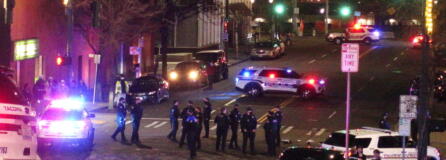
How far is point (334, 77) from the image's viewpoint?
51719 millimetres

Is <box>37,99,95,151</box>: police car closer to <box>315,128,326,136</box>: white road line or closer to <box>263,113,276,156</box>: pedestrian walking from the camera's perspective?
<box>263,113,276,156</box>: pedestrian walking

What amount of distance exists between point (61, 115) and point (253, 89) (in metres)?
19.5

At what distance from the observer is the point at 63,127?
23562mm

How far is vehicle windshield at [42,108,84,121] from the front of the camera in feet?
77.8

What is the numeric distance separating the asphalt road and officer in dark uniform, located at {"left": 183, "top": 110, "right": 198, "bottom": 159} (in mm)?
367

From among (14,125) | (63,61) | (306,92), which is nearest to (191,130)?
(14,125)

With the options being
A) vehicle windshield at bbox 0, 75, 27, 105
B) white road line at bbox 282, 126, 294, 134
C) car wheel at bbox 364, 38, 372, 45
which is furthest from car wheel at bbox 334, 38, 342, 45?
vehicle windshield at bbox 0, 75, 27, 105

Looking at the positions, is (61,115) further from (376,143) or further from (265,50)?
(265,50)

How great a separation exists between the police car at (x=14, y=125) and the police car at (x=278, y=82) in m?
29.5

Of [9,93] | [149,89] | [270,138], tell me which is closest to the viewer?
[9,93]

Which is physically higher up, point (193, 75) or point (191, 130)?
point (193, 75)

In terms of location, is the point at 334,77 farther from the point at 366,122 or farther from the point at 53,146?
the point at 53,146

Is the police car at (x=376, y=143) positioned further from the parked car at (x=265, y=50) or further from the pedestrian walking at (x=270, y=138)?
the parked car at (x=265, y=50)

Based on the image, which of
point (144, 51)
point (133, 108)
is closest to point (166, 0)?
point (144, 51)
